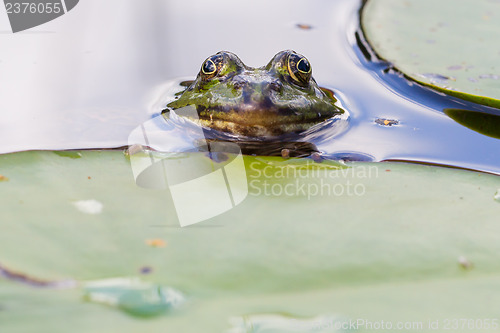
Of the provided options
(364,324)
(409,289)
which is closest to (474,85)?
(409,289)

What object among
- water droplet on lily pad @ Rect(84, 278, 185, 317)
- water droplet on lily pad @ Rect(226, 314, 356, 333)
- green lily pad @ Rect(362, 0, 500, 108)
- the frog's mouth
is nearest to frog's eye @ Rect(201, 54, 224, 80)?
the frog's mouth

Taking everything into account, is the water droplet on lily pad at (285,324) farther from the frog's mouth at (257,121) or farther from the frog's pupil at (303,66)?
the frog's pupil at (303,66)

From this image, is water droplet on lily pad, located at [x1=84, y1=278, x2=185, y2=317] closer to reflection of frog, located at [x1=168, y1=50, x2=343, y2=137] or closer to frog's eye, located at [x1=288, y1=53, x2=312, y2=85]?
reflection of frog, located at [x1=168, y1=50, x2=343, y2=137]

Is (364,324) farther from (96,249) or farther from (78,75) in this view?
(78,75)

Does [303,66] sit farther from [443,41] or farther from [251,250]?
[251,250]

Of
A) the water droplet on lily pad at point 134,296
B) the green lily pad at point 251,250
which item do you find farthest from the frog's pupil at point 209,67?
the water droplet on lily pad at point 134,296

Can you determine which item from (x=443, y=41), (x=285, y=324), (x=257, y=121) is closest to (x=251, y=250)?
(x=285, y=324)
